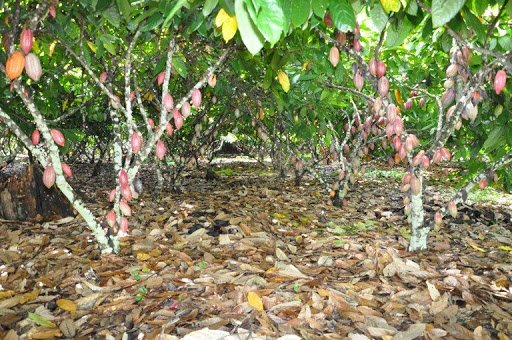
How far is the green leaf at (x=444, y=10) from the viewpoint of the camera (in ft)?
3.23

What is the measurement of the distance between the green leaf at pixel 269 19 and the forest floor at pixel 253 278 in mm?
995

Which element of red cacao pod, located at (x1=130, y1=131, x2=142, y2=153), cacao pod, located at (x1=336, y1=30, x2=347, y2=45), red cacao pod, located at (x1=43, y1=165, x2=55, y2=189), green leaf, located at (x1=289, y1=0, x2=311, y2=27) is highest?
cacao pod, located at (x1=336, y1=30, x2=347, y2=45)

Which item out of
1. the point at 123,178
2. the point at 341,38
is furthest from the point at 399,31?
the point at 123,178

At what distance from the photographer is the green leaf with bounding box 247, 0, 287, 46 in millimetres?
725

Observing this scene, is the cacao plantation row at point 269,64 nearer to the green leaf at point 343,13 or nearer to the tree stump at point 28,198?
the green leaf at point 343,13

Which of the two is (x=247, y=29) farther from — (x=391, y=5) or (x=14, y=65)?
(x=14, y=65)

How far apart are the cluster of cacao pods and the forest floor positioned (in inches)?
33.8

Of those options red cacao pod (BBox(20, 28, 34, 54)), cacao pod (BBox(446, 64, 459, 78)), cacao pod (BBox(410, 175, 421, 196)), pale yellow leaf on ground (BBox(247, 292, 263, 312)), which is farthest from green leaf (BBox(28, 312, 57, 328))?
cacao pod (BBox(446, 64, 459, 78))

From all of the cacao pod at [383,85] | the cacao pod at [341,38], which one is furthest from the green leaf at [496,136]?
the cacao pod at [341,38]

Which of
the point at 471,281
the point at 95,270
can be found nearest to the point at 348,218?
Result: the point at 471,281

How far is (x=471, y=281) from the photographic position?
1.84 meters

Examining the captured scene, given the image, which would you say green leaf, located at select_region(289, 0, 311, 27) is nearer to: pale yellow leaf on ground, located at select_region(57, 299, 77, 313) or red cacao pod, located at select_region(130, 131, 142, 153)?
red cacao pod, located at select_region(130, 131, 142, 153)

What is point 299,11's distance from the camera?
866 mm

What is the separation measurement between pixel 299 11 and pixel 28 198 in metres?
2.63
